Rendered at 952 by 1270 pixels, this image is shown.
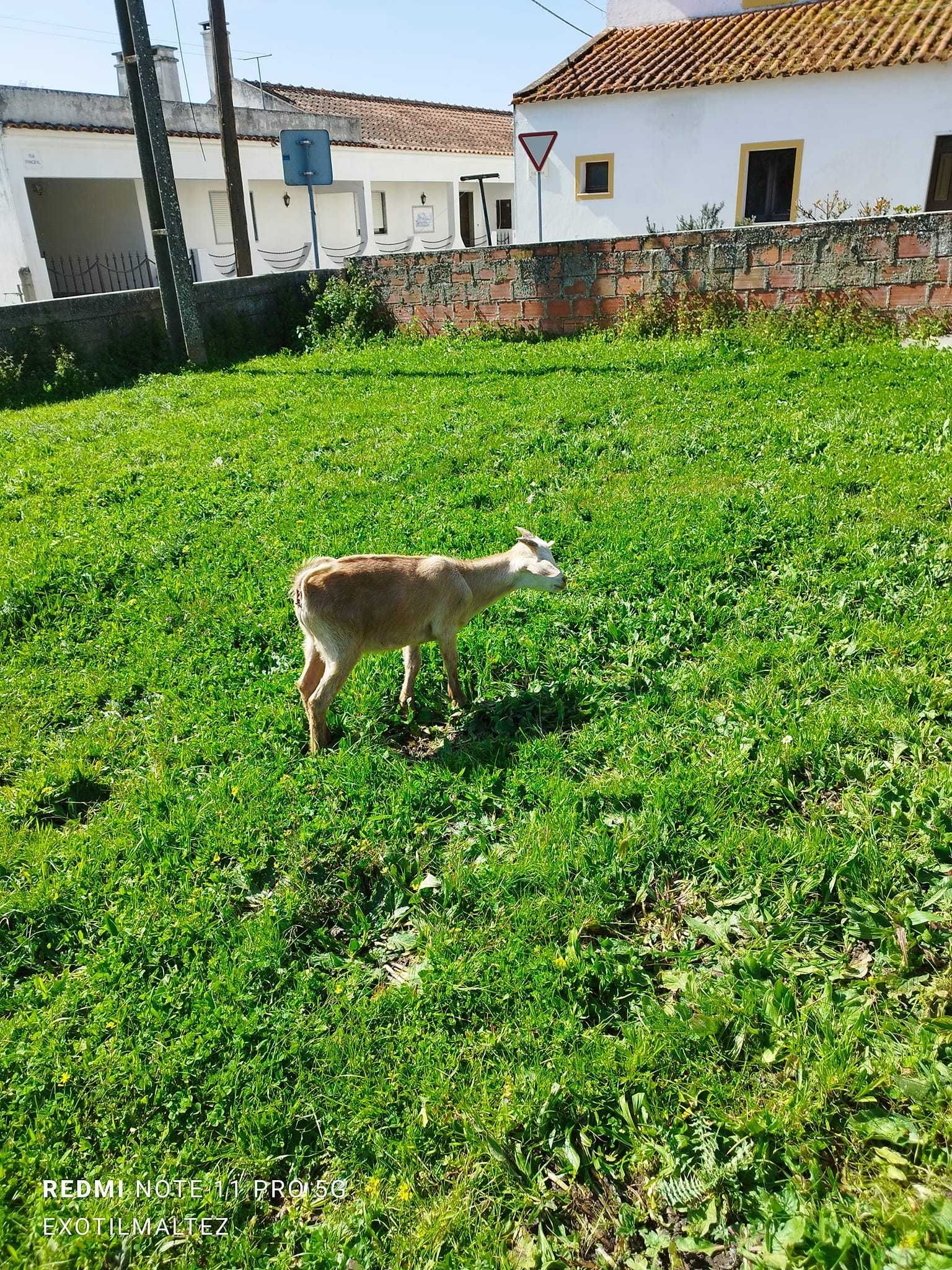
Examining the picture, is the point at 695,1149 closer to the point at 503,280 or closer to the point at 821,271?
the point at 821,271

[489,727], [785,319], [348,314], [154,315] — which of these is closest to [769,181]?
[785,319]

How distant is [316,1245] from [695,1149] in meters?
1.16

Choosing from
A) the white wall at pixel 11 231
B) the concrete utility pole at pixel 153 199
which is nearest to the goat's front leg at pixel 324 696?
the concrete utility pole at pixel 153 199

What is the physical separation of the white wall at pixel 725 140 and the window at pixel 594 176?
14 cm

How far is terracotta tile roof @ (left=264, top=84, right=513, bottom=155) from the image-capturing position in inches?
1441

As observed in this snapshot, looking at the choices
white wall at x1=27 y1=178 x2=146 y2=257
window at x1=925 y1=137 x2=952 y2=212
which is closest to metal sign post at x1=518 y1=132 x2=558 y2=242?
window at x1=925 y1=137 x2=952 y2=212

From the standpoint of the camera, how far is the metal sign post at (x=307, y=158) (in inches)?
685

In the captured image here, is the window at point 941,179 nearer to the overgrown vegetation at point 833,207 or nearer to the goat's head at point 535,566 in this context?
the overgrown vegetation at point 833,207

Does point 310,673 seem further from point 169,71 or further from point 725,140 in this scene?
point 169,71

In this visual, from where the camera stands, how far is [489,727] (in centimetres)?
495

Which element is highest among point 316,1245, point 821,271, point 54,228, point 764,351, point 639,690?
point 54,228

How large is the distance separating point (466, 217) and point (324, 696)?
136ft

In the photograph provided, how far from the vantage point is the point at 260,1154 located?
2.79m

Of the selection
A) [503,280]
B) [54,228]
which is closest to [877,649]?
[503,280]
